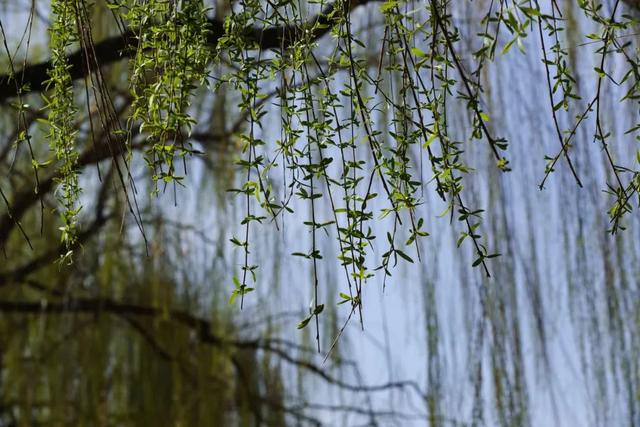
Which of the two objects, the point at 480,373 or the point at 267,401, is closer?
the point at 480,373

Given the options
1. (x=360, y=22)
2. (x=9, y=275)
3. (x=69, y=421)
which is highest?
(x=360, y=22)

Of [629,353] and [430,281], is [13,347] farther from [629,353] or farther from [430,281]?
[629,353]

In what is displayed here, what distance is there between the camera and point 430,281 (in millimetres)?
2787

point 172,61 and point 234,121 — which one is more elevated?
point 234,121

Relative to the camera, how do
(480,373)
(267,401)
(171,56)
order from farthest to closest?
(267,401), (480,373), (171,56)

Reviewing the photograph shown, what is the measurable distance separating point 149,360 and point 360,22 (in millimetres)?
1169

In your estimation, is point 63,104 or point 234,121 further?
point 234,121

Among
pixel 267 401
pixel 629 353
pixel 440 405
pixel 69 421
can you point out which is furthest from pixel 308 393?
pixel 629 353

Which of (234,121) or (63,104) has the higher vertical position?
(234,121)

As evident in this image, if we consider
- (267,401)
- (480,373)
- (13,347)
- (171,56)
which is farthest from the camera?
(267,401)

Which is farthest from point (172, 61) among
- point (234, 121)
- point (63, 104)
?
point (234, 121)

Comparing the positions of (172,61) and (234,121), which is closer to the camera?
(172,61)

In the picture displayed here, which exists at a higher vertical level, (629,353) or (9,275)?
(9,275)

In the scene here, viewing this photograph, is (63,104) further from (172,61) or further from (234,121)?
(234,121)
